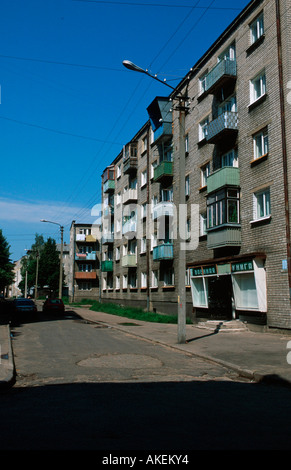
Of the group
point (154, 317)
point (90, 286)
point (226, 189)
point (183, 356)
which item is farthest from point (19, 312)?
point (90, 286)

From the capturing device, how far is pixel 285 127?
16766 mm

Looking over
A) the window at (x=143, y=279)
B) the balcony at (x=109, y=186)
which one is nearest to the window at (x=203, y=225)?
the window at (x=143, y=279)

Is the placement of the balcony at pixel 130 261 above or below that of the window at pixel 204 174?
below

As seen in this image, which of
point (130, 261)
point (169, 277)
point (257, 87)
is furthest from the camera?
point (130, 261)

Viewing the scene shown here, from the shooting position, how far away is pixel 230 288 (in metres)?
21.0

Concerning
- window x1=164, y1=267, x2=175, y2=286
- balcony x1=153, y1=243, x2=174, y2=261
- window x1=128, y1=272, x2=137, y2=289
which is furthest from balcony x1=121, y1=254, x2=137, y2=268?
balcony x1=153, y1=243, x2=174, y2=261

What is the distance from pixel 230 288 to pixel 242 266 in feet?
9.22

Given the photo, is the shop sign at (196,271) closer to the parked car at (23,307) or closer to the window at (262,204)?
the window at (262,204)

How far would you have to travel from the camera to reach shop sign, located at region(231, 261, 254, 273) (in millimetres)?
17812

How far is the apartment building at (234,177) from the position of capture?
17016 millimetres

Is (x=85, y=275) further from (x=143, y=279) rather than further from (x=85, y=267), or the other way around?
(x=143, y=279)

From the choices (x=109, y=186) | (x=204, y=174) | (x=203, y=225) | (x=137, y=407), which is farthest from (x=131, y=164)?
(x=137, y=407)

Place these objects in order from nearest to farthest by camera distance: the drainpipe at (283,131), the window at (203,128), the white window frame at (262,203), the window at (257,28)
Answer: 1. the drainpipe at (283,131)
2. the white window frame at (262,203)
3. the window at (257,28)
4. the window at (203,128)
